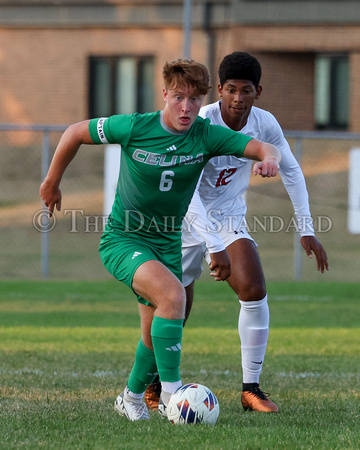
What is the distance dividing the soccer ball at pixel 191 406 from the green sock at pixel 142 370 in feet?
1.16

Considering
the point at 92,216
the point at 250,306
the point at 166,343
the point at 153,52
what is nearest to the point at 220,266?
the point at 166,343

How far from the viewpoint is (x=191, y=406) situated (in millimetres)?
4430

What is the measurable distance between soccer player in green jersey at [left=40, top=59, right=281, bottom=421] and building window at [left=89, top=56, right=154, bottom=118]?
1880cm

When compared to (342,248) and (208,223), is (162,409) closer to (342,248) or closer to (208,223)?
(208,223)

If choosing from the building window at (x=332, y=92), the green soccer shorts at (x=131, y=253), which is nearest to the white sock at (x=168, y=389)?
the green soccer shorts at (x=131, y=253)

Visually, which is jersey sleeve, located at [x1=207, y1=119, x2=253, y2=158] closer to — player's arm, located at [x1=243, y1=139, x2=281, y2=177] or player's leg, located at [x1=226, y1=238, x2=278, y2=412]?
player's arm, located at [x1=243, y1=139, x2=281, y2=177]

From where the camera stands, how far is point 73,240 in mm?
19078

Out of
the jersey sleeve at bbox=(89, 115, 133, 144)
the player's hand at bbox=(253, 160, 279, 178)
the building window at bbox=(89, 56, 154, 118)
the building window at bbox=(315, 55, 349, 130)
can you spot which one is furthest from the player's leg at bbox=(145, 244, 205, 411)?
the building window at bbox=(315, 55, 349, 130)

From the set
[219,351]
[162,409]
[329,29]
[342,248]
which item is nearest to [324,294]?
[219,351]

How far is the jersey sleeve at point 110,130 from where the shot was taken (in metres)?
4.61

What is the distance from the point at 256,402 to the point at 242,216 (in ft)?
4.17

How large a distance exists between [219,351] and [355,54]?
15.7m

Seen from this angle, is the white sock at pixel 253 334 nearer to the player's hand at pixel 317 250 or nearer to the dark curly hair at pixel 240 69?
the player's hand at pixel 317 250

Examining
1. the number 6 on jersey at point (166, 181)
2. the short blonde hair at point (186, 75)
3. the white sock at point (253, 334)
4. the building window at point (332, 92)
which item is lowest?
the white sock at point (253, 334)
